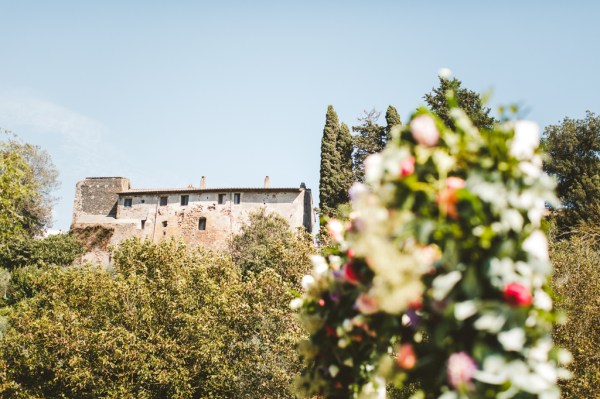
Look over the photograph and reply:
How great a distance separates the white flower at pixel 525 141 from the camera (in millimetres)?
2549

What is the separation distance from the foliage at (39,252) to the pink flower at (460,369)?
4705cm

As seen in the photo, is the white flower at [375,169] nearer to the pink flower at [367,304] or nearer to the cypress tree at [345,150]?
the pink flower at [367,304]

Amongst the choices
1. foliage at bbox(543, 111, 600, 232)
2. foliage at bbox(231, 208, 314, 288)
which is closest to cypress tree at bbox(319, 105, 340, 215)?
foliage at bbox(231, 208, 314, 288)

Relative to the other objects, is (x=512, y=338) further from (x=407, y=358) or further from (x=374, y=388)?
(x=374, y=388)

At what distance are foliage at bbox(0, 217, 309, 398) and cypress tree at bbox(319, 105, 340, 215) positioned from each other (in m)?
23.9

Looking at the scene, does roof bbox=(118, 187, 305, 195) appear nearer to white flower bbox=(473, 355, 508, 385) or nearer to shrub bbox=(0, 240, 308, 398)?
shrub bbox=(0, 240, 308, 398)

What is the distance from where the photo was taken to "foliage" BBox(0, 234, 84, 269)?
144 feet

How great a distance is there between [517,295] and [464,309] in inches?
10.4

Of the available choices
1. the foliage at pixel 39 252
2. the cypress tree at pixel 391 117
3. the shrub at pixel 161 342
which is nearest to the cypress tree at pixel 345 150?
the cypress tree at pixel 391 117

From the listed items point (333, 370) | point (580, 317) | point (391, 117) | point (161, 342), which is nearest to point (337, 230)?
point (333, 370)

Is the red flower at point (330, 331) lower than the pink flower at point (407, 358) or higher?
higher

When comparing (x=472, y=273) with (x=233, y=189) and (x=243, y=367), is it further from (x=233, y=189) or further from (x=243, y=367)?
(x=233, y=189)

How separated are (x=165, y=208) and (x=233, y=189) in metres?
7.74

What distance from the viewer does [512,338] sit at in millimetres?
2250
